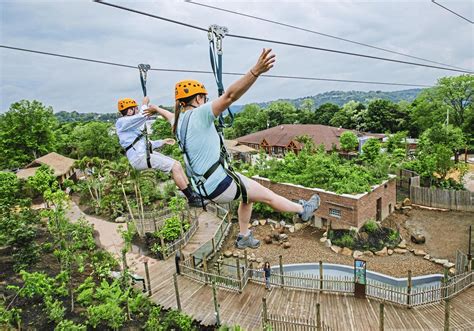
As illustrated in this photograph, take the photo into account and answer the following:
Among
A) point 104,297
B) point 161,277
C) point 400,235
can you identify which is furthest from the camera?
point 400,235

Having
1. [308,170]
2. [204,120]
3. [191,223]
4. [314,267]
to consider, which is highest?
[204,120]

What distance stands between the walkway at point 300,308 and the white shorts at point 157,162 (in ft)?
21.3

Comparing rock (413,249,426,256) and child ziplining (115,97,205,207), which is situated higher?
child ziplining (115,97,205,207)

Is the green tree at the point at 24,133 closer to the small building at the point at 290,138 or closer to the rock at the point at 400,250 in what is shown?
the small building at the point at 290,138

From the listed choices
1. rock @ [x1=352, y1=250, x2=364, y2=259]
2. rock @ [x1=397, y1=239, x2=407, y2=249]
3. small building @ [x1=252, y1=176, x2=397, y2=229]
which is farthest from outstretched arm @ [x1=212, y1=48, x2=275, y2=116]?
rock @ [x1=397, y1=239, x2=407, y2=249]

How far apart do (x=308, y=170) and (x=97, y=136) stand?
80.8 feet

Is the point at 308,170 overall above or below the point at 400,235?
above

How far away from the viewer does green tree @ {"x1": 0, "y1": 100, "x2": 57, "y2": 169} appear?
26.6 metres

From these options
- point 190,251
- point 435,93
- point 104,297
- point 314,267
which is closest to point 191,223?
point 190,251

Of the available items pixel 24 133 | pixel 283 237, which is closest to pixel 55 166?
pixel 24 133

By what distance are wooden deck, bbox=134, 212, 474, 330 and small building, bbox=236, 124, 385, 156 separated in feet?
67.1

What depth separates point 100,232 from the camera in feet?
55.6

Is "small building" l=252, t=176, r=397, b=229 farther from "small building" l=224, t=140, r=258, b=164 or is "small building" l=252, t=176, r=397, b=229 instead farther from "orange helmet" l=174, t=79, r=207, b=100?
"small building" l=224, t=140, r=258, b=164

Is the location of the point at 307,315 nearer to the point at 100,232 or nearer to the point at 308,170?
the point at 308,170
